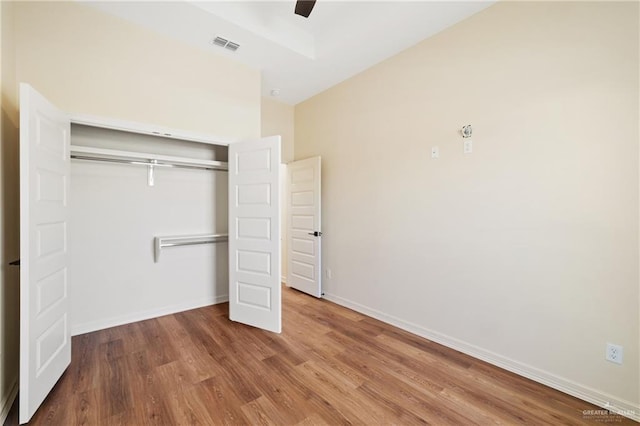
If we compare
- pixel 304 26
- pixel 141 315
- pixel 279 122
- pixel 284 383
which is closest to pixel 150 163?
pixel 141 315

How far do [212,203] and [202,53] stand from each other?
187 centimetres

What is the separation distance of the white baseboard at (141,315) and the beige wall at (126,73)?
2233 millimetres

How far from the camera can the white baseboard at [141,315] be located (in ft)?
9.76

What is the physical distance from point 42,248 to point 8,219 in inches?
15.9

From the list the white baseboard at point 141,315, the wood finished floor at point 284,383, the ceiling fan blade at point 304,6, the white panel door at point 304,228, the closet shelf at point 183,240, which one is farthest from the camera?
the white panel door at point 304,228

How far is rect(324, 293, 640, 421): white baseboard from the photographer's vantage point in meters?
1.92

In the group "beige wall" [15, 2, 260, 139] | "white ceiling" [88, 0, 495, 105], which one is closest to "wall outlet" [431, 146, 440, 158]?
"white ceiling" [88, 0, 495, 105]

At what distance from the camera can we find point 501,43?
8.01ft

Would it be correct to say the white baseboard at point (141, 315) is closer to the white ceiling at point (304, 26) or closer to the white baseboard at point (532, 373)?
the white baseboard at point (532, 373)

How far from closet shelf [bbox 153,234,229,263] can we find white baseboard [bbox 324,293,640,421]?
8.05 ft

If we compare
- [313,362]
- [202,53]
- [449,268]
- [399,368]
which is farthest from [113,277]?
[449,268]

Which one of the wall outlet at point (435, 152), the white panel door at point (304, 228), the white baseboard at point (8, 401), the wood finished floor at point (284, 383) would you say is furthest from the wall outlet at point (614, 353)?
the white baseboard at point (8, 401)

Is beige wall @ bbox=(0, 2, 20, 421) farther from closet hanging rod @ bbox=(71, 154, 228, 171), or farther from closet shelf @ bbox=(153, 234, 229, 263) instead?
closet shelf @ bbox=(153, 234, 229, 263)

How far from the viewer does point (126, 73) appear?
2822 mm
